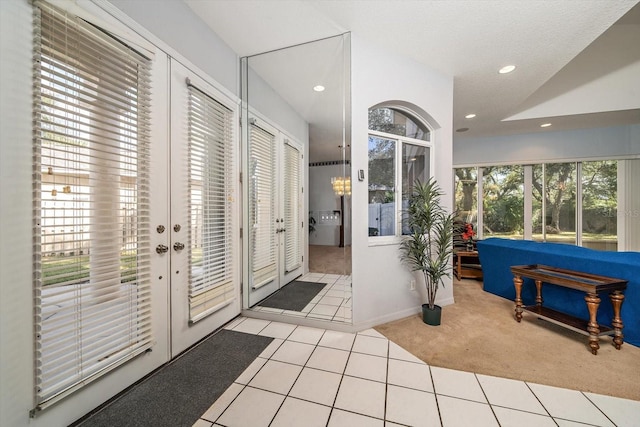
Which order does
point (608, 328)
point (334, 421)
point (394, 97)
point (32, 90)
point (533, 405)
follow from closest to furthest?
1. point (32, 90)
2. point (334, 421)
3. point (533, 405)
4. point (608, 328)
5. point (394, 97)

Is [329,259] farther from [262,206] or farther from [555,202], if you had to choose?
[555,202]

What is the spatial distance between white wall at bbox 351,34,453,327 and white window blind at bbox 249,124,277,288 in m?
1.23

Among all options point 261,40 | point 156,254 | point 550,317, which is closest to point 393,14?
point 261,40

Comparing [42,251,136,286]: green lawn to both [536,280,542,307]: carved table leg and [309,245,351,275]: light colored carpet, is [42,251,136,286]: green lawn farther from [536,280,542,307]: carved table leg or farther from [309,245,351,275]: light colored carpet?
[536,280,542,307]: carved table leg

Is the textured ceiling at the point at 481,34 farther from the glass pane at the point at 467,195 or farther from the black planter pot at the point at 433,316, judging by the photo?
the black planter pot at the point at 433,316

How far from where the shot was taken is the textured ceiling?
2076 millimetres

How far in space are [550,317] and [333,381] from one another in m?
2.30

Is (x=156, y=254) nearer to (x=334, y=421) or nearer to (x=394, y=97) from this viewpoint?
(x=334, y=421)

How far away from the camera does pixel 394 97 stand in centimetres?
270

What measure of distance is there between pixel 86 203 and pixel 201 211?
2.77ft

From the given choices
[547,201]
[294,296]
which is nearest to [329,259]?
[294,296]

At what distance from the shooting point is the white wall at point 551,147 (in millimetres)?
4844

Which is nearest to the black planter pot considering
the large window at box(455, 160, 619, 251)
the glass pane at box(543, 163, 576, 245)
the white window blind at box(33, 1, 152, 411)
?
the white window blind at box(33, 1, 152, 411)

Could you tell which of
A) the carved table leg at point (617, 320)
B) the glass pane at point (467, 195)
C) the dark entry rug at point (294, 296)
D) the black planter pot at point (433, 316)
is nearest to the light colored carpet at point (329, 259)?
the dark entry rug at point (294, 296)
